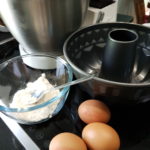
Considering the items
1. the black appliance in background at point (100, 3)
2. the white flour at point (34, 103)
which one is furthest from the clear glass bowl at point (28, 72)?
the black appliance in background at point (100, 3)

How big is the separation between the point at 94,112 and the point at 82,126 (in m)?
0.05

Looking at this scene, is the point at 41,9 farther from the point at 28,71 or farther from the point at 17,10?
A: the point at 28,71

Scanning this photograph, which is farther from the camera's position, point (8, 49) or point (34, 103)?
point (8, 49)

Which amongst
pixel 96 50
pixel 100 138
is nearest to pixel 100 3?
pixel 96 50

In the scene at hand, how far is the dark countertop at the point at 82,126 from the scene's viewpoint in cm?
41

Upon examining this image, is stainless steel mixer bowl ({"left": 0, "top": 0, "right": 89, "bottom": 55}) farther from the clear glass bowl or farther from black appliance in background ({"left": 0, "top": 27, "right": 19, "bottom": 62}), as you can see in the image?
black appliance in background ({"left": 0, "top": 27, "right": 19, "bottom": 62})

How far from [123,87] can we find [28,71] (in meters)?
0.29

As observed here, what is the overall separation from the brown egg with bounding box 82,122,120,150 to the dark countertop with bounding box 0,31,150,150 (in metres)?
0.04

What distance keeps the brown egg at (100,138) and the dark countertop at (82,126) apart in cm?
4

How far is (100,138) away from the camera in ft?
1.17

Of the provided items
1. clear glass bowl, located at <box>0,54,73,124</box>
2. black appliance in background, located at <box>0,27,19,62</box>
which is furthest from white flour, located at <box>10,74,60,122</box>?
black appliance in background, located at <box>0,27,19,62</box>

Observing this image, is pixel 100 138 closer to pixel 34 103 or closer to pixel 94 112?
pixel 94 112

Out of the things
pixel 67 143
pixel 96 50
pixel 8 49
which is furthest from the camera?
pixel 8 49

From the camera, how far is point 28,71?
1.82 ft
